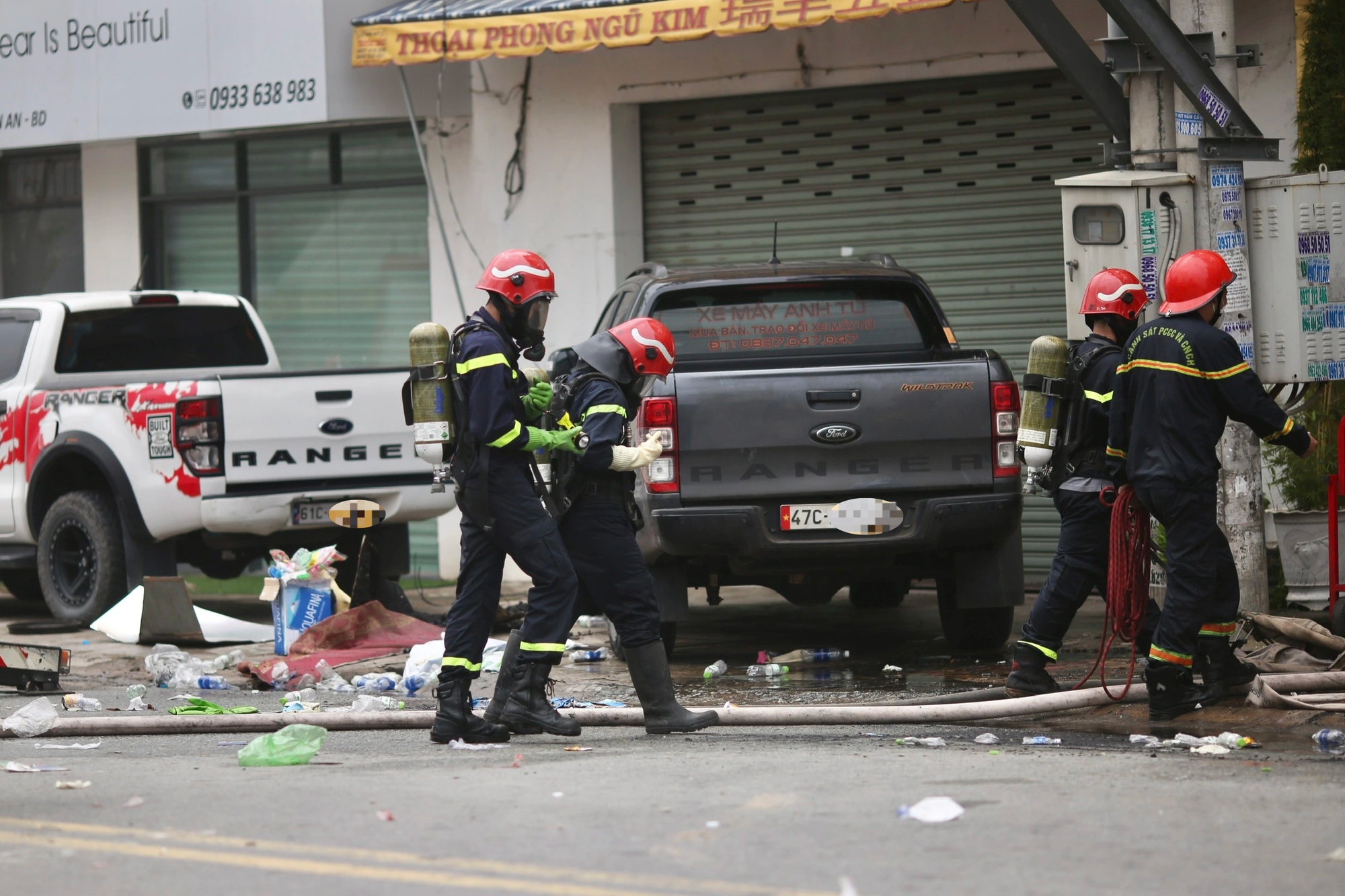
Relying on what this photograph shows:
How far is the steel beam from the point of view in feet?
31.5

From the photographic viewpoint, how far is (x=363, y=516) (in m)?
11.0

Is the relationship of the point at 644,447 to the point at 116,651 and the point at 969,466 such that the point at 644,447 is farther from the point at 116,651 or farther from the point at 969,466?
the point at 116,651

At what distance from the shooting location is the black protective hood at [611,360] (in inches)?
287

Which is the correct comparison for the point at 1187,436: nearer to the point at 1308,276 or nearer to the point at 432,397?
the point at 1308,276

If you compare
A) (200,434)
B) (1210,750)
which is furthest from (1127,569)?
(200,434)

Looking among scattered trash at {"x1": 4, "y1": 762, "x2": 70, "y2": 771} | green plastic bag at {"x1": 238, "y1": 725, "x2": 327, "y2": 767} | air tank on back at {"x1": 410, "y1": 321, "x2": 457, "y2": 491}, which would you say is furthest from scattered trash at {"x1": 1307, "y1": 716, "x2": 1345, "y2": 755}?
scattered trash at {"x1": 4, "y1": 762, "x2": 70, "y2": 771}

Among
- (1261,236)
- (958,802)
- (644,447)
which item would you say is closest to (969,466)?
(1261,236)

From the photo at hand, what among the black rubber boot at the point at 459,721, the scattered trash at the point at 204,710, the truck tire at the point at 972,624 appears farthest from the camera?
the truck tire at the point at 972,624

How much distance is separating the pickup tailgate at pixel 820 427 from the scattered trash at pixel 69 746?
9.63 feet

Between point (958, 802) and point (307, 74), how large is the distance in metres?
11.2

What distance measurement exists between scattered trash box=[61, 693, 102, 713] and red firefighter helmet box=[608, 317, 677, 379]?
10.8ft

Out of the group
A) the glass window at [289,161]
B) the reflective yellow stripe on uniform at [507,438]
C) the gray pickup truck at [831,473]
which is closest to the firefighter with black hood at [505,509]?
the reflective yellow stripe on uniform at [507,438]

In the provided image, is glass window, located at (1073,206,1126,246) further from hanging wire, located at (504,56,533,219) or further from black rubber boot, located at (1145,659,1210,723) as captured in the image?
hanging wire, located at (504,56,533,219)

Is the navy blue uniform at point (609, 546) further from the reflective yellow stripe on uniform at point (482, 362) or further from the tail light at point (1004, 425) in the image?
the tail light at point (1004, 425)
